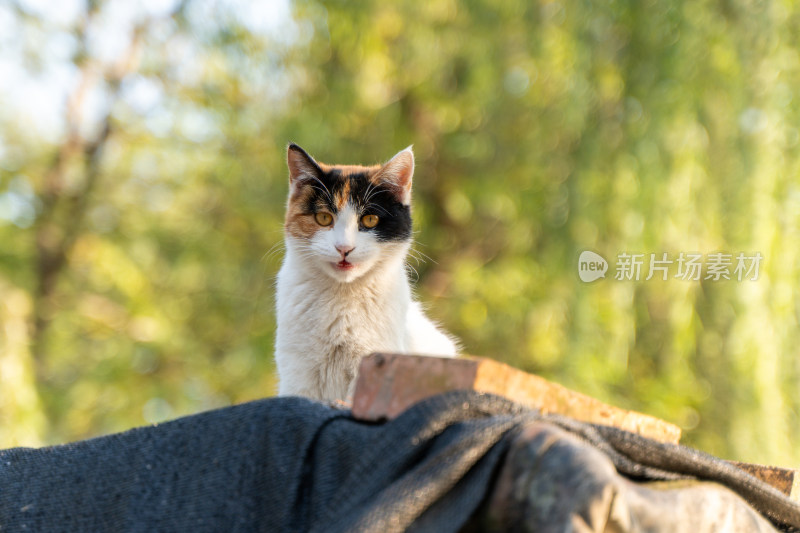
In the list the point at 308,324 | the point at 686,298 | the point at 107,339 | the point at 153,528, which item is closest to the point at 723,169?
the point at 686,298

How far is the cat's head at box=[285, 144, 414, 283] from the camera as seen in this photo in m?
1.52

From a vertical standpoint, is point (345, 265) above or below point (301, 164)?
below

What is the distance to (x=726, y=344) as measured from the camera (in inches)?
106

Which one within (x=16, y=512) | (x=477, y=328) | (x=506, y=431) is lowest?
(x=477, y=328)

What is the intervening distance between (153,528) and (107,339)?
4.68 m

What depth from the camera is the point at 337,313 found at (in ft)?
4.90

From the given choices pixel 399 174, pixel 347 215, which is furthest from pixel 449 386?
Answer: pixel 399 174

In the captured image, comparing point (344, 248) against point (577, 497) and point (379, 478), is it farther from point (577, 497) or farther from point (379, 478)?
point (577, 497)

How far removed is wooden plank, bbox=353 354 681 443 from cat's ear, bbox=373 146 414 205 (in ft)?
2.79

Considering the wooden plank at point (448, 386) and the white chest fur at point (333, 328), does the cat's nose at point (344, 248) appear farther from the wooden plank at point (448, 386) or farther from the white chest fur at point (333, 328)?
the wooden plank at point (448, 386)

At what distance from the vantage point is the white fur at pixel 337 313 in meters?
1.47

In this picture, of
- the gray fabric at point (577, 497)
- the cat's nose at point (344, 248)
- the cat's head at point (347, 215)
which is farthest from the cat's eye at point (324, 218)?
the gray fabric at point (577, 497)

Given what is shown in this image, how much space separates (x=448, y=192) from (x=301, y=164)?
3.19 meters

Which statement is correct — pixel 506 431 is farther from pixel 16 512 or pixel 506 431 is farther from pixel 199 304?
pixel 199 304
